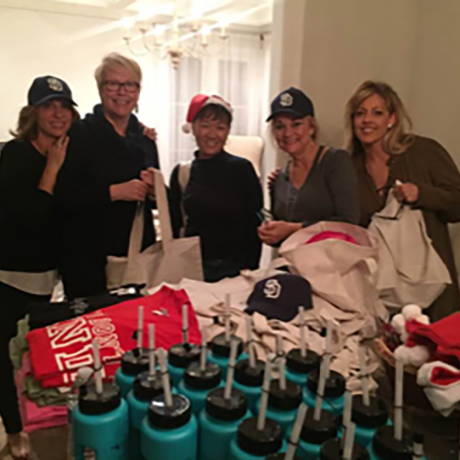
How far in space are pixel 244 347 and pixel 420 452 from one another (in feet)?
1.35

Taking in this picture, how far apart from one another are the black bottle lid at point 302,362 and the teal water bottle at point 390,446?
194mm

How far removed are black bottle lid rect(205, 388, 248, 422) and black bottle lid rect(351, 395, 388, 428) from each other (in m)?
0.17

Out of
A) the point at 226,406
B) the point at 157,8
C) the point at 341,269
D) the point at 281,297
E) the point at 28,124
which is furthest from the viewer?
the point at 157,8

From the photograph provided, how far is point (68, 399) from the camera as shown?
845mm

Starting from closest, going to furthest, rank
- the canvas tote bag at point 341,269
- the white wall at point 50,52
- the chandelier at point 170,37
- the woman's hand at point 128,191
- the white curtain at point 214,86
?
1. the canvas tote bag at point 341,269
2. the woman's hand at point 128,191
3. the white wall at point 50,52
4. the chandelier at point 170,37
5. the white curtain at point 214,86

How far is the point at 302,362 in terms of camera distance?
85cm

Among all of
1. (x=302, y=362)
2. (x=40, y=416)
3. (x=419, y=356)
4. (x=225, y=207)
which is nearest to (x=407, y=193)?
(x=225, y=207)

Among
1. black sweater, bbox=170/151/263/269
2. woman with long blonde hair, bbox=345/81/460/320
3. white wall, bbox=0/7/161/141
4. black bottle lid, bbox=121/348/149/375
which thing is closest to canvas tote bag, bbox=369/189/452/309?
woman with long blonde hair, bbox=345/81/460/320

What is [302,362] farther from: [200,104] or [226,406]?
[200,104]

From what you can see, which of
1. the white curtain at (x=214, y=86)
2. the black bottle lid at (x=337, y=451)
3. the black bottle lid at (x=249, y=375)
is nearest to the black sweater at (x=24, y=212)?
the black bottle lid at (x=249, y=375)

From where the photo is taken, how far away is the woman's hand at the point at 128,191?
1535mm

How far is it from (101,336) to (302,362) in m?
0.40

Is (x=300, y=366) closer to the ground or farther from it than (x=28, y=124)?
closer to the ground

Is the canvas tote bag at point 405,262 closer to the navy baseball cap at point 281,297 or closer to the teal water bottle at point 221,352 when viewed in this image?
the navy baseball cap at point 281,297
